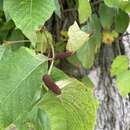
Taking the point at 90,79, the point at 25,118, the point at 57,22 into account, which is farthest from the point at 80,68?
the point at 25,118

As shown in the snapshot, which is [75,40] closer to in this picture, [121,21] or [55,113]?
[55,113]

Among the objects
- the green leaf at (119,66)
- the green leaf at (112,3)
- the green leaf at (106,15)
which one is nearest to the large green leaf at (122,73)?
the green leaf at (119,66)

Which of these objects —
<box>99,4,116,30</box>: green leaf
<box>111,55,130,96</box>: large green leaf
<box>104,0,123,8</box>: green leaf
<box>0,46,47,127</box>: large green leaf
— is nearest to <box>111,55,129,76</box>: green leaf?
<box>111,55,130,96</box>: large green leaf

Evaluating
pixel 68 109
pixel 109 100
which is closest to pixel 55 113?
pixel 68 109

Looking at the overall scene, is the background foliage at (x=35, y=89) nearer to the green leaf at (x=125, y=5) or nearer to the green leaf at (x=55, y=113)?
the green leaf at (x=55, y=113)

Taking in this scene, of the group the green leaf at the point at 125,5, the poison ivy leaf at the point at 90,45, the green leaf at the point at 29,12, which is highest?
the green leaf at the point at 29,12
